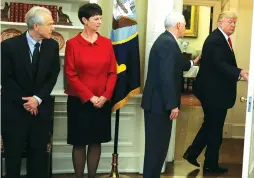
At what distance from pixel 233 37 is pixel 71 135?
10.4 feet

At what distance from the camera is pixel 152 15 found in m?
3.71

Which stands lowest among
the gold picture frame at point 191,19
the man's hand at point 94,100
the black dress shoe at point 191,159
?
the black dress shoe at point 191,159

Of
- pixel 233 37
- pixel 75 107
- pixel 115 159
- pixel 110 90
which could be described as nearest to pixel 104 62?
pixel 110 90

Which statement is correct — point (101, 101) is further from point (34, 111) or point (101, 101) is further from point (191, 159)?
point (191, 159)

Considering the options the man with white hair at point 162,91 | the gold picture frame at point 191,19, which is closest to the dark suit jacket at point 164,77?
the man with white hair at point 162,91

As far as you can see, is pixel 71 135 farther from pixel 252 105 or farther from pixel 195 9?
pixel 195 9

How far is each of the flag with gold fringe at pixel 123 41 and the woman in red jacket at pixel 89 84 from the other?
129 mm

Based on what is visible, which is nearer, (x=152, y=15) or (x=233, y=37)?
(x=152, y=15)

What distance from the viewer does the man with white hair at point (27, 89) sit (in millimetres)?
2793

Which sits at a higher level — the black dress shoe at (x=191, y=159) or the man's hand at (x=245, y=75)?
the man's hand at (x=245, y=75)

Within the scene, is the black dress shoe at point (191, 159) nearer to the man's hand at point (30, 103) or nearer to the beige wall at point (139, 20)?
the beige wall at point (139, 20)

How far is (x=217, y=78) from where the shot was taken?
379 centimetres

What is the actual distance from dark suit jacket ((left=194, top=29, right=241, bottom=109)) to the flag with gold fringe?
77 centimetres

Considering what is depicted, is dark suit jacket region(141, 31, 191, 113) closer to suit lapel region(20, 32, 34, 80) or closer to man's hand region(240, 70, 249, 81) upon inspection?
man's hand region(240, 70, 249, 81)
